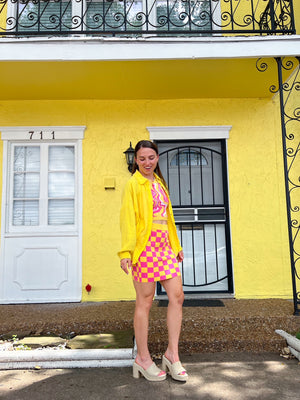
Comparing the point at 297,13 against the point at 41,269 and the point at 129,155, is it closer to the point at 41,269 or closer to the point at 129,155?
the point at 129,155

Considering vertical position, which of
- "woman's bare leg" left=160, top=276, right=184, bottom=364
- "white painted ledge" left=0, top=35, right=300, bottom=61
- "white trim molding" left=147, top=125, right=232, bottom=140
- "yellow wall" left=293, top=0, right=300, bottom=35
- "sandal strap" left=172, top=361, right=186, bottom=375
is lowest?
"sandal strap" left=172, top=361, right=186, bottom=375

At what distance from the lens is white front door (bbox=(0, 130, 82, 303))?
4.66 m

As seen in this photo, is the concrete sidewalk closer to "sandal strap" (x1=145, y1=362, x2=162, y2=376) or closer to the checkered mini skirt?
"sandal strap" (x1=145, y1=362, x2=162, y2=376)

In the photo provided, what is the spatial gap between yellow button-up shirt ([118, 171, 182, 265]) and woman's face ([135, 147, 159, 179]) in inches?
3.5

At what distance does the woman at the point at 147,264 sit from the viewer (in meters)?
2.40

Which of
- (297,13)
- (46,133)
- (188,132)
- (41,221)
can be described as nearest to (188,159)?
(188,132)

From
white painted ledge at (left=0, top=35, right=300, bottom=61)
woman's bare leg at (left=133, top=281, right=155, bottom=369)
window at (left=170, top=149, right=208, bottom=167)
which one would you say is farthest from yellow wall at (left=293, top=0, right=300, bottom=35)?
woman's bare leg at (left=133, top=281, right=155, bottom=369)

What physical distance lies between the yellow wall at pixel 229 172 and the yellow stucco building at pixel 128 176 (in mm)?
15

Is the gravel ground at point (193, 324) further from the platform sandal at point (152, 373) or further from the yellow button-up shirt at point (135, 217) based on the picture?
the yellow button-up shirt at point (135, 217)

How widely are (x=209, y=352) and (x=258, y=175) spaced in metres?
2.77

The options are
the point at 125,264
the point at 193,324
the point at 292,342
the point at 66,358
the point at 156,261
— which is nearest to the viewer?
the point at 125,264

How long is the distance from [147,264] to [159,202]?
1.64 ft

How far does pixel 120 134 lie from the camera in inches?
193

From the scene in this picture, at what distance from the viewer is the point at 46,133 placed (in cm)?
488
